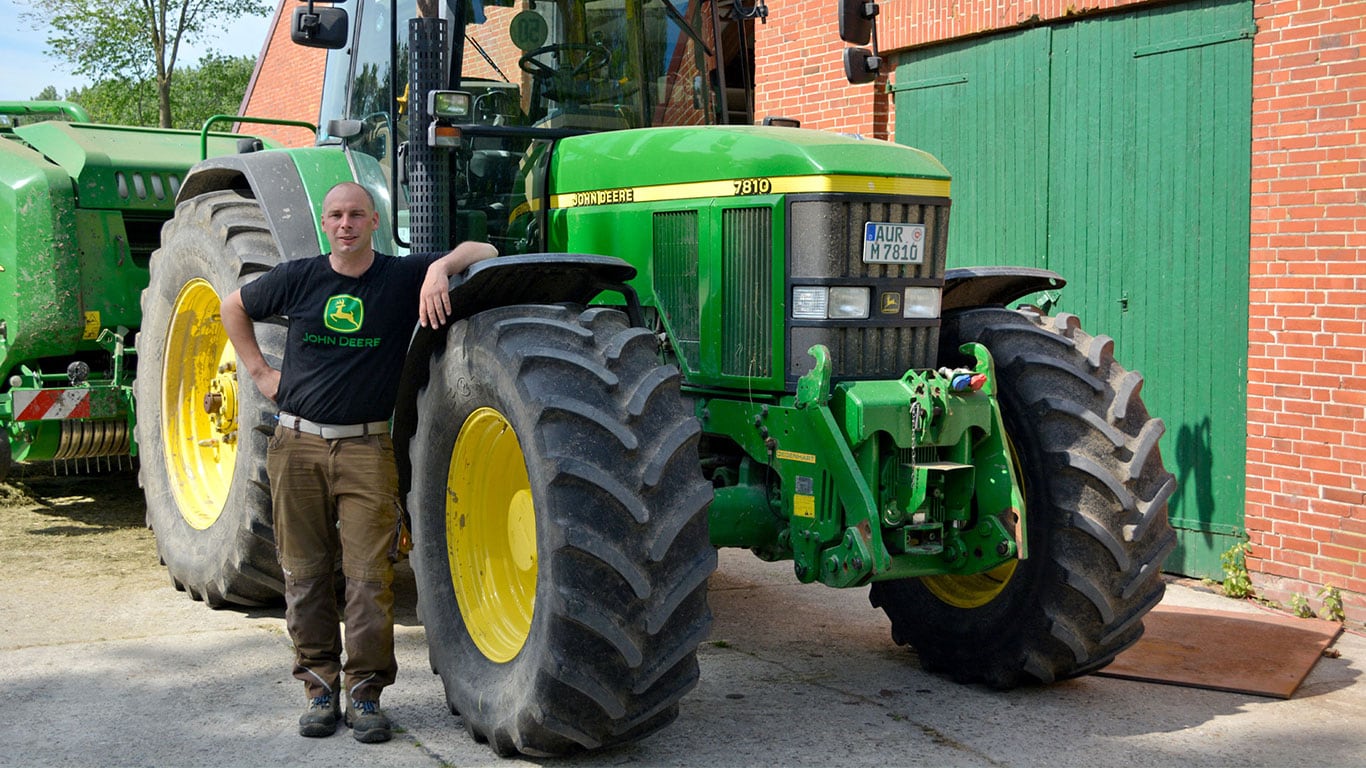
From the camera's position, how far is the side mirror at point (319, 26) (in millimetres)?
5613

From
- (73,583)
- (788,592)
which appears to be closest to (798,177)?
(788,592)

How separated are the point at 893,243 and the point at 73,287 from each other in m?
4.90

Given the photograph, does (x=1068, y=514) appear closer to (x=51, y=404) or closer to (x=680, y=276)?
(x=680, y=276)

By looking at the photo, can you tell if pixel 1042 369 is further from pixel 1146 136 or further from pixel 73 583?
pixel 73 583

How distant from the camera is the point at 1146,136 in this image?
7.64m

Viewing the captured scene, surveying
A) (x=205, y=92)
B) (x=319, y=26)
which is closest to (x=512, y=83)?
(x=319, y=26)

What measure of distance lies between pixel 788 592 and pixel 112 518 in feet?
13.2

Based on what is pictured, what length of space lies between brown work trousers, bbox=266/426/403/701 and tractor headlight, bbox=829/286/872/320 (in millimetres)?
1576

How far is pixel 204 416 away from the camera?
22.9 feet

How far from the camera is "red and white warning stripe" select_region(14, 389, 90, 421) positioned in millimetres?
7312

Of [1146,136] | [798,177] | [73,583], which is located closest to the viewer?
[798,177]

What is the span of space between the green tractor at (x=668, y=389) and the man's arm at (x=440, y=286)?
6cm

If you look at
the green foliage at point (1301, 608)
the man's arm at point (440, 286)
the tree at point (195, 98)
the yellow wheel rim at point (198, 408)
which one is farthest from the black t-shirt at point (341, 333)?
the tree at point (195, 98)

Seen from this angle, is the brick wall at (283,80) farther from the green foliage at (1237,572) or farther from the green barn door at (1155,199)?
the green foliage at (1237,572)
